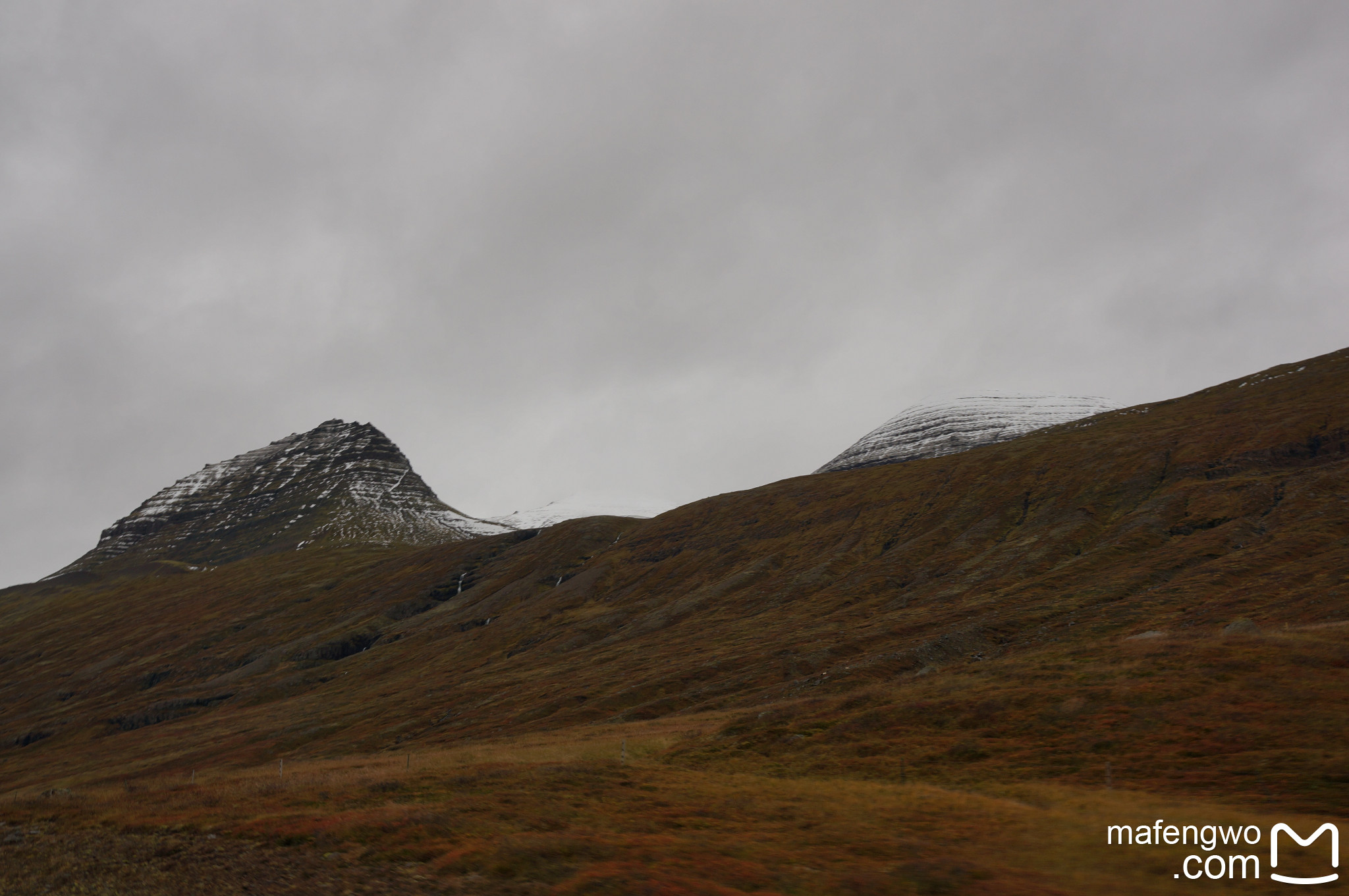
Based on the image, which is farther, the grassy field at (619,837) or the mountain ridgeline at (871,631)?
the mountain ridgeline at (871,631)

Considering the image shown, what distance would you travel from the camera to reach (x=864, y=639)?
7769 cm

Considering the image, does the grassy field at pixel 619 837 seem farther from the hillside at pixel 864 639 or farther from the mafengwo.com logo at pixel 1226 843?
the hillside at pixel 864 639

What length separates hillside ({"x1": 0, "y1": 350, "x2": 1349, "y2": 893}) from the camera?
32156mm

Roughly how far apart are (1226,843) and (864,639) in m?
61.5

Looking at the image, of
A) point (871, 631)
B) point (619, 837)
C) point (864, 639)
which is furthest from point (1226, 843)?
point (871, 631)

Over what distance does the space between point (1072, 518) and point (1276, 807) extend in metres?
92.0

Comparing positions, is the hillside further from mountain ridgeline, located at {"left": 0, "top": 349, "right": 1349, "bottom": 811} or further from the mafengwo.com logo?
the mafengwo.com logo

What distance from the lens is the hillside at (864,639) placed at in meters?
32.2

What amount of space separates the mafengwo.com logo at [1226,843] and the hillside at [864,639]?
3723mm

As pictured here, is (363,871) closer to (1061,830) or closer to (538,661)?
(1061,830)

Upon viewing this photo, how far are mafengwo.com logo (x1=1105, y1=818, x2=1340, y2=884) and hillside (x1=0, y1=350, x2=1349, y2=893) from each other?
12.2 feet

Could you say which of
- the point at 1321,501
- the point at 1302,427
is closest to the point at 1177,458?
the point at 1302,427

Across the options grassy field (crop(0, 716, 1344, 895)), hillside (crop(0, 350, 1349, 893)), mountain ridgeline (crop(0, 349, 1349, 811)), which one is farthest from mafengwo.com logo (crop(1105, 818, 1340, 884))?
mountain ridgeline (crop(0, 349, 1349, 811))

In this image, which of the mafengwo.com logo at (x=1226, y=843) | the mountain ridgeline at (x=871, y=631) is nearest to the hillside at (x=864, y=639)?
the mountain ridgeline at (x=871, y=631)
